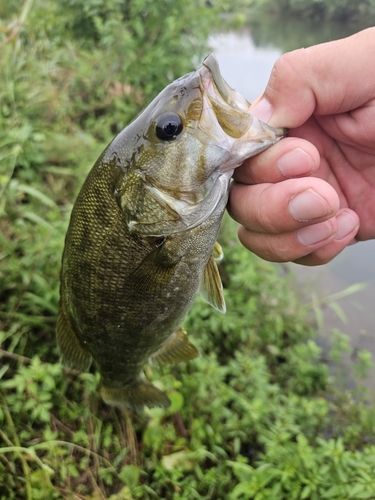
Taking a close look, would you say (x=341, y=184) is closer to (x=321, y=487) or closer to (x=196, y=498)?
(x=321, y=487)

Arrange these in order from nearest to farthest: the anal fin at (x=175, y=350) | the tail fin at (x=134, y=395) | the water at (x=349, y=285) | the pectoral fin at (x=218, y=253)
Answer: the pectoral fin at (x=218, y=253) → the anal fin at (x=175, y=350) → the tail fin at (x=134, y=395) → the water at (x=349, y=285)

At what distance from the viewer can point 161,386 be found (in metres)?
2.42

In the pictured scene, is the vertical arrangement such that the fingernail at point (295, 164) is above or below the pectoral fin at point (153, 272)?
above

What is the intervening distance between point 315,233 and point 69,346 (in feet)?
3.83

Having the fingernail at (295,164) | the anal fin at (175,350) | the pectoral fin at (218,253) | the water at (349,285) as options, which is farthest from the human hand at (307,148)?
the water at (349,285)

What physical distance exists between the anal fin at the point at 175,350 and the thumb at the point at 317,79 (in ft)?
3.56

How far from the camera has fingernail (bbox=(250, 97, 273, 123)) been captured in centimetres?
132

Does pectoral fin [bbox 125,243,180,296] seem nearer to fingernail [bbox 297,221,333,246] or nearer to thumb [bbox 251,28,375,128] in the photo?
fingernail [bbox 297,221,333,246]

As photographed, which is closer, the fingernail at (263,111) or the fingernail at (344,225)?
the fingernail at (263,111)

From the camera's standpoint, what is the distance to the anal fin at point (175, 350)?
6.08ft

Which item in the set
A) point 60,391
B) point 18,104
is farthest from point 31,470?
point 18,104

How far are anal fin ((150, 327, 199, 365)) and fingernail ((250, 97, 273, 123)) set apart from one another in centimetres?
106

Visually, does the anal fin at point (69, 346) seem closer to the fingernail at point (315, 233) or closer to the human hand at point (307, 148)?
the human hand at point (307, 148)

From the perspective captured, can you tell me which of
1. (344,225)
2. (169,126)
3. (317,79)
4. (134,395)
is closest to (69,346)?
(134,395)
